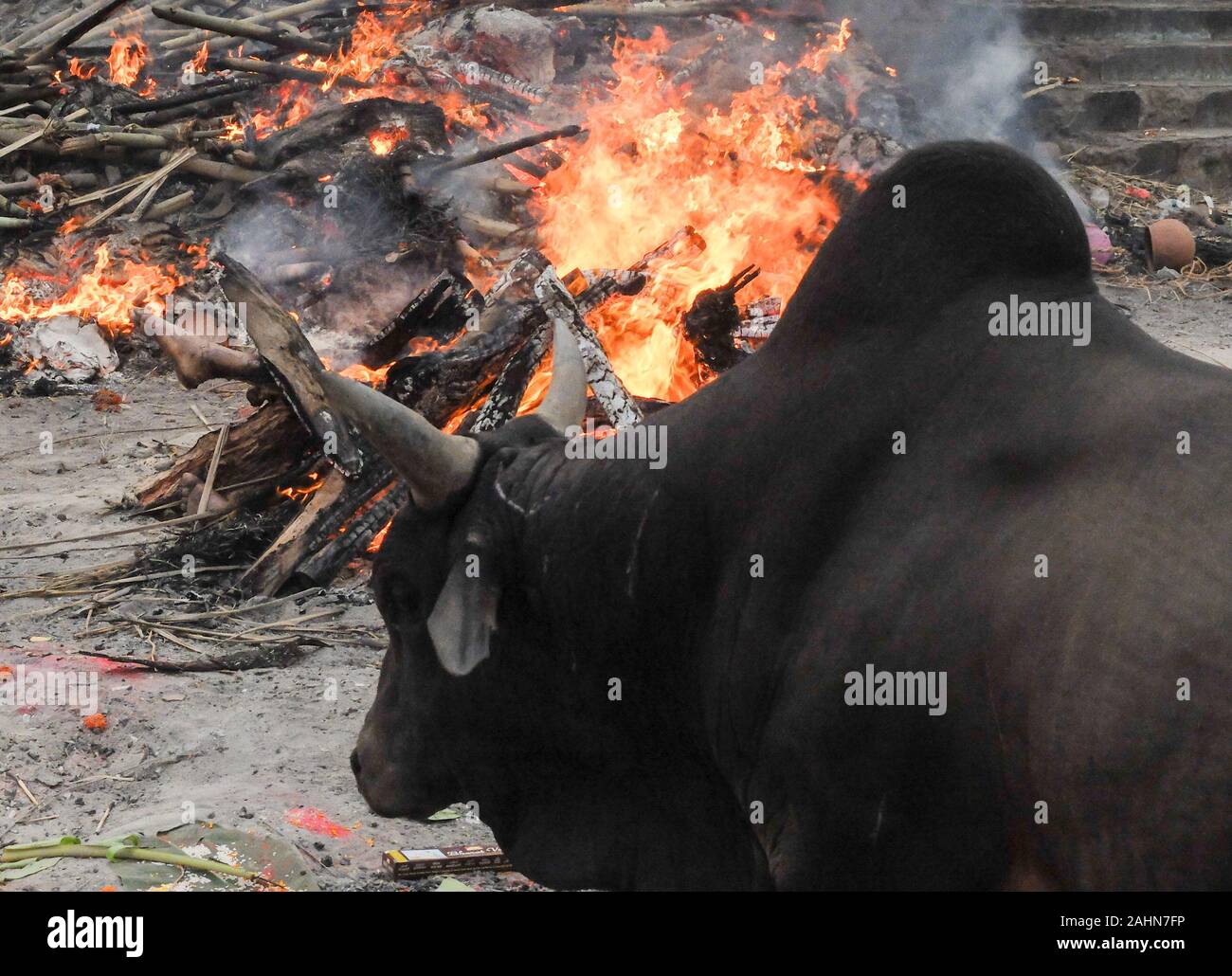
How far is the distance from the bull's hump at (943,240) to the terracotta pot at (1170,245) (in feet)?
30.9

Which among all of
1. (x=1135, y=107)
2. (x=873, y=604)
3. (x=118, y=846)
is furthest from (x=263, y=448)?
(x=1135, y=107)

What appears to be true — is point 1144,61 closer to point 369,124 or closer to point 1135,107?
point 1135,107

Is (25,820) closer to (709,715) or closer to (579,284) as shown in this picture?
(709,715)

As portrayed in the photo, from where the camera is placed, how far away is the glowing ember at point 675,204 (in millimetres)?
7898

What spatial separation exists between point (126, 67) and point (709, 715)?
1130 centimetres

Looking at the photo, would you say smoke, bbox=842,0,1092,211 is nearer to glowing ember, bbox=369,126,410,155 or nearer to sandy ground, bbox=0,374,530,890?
glowing ember, bbox=369,126,410,155

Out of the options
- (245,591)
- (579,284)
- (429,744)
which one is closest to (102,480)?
(245,591)

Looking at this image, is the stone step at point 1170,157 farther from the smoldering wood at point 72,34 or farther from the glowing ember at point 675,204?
the smoldering wood at point 72,34

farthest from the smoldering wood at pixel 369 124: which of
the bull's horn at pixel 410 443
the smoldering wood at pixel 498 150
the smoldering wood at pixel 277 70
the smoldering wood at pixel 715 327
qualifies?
the bull's horn at pixel 410 443

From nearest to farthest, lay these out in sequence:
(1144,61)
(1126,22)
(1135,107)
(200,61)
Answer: (200,61) → (1135,107) → (1144,61) → (1126,22)

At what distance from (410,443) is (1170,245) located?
999 centimetres

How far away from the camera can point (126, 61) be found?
1304 cm

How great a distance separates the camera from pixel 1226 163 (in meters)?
13.9

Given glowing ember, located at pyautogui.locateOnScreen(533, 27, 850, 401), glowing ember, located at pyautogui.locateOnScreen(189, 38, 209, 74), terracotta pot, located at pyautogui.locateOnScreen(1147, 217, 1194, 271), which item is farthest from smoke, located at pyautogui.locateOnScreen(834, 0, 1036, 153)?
glowing ember, located at pyautogui.locateOnScreen(189, 38, 209, 74)
